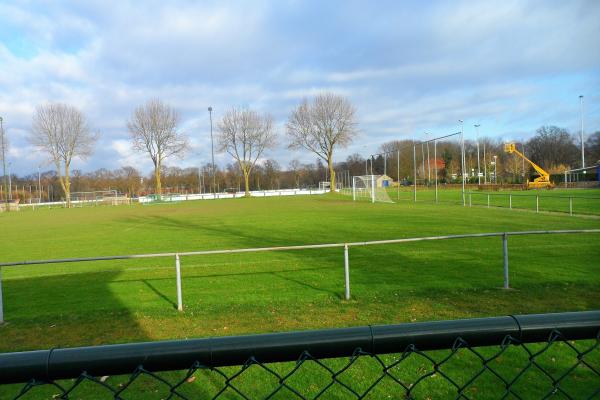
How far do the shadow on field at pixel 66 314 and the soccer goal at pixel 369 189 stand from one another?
35.6 meters

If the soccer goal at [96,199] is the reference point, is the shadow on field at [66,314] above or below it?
below

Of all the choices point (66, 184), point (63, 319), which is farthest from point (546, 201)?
point (66, 184)

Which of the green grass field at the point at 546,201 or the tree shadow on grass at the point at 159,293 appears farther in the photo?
the green grass field at the point at 546,201

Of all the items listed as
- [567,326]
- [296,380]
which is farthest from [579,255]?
[567,326]

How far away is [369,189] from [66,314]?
146ft

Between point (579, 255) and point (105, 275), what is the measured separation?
11718 millimetres

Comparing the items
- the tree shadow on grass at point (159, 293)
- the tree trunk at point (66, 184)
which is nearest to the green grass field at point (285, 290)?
the tree shadow on grass at point (159, 293)

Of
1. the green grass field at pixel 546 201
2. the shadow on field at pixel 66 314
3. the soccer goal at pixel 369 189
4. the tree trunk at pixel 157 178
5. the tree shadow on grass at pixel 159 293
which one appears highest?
the tree trunk at pixel 157 178

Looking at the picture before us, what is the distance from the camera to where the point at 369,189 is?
165 feet

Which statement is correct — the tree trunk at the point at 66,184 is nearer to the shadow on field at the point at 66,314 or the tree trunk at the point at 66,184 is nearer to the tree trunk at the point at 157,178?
the tree trunk at the point at 157,178

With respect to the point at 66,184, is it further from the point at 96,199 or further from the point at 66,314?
the point at 66,314

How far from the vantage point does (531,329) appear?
1482mm

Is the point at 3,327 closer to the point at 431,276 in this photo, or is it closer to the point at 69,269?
the point at 69,269

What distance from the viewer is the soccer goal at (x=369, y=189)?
149 ft
